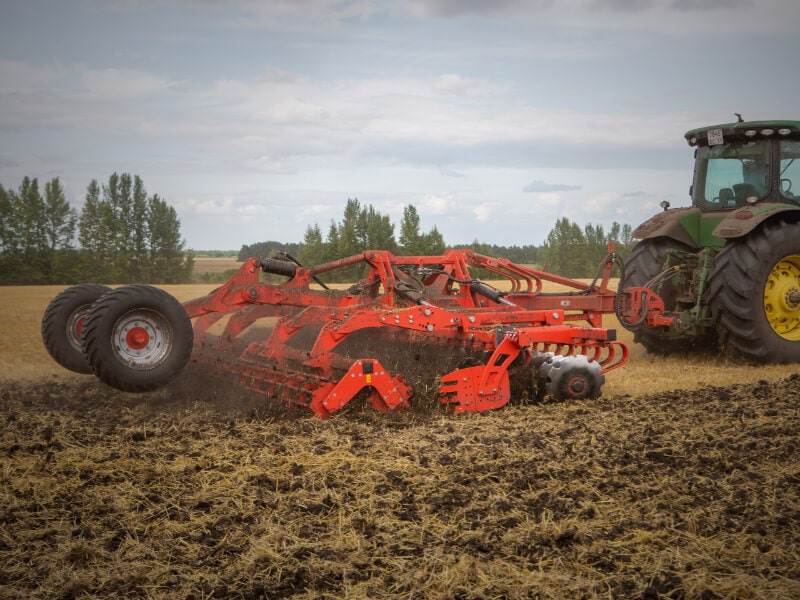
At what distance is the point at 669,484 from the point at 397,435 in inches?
75.9

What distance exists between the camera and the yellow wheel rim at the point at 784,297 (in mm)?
8438

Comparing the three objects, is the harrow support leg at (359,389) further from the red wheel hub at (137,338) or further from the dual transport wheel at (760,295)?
the dual transport wheel at (760,295)

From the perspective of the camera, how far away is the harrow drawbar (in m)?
6.11

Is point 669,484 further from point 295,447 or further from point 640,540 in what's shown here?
point 295,447

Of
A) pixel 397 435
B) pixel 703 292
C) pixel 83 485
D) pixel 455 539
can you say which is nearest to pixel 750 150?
pixel 703 292

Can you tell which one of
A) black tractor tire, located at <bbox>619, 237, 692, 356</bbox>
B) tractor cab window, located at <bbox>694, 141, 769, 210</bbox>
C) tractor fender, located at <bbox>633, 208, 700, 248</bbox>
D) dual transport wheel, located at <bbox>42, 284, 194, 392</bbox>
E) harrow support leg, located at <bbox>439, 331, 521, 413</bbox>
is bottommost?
harrow support leg, located at <bbox>439, 331, 521, 413</bbox>

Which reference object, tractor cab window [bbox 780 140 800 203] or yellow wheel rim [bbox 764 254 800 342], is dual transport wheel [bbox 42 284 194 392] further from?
tractor cab window [bbox 780 140 800 203]

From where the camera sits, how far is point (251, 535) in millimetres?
3590

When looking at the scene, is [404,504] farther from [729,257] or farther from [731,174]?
[731,174]

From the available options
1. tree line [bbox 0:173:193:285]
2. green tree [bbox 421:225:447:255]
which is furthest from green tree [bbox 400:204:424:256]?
tree line [bbox 0:173:193:285]

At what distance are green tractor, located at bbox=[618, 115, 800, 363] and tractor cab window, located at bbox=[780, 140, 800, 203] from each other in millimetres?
11

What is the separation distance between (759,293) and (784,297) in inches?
20.3

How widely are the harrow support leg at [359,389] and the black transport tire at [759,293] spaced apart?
13.4ft

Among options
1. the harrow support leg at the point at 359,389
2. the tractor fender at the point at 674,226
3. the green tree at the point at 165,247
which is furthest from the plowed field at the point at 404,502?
the green tree at the point at 165,247
